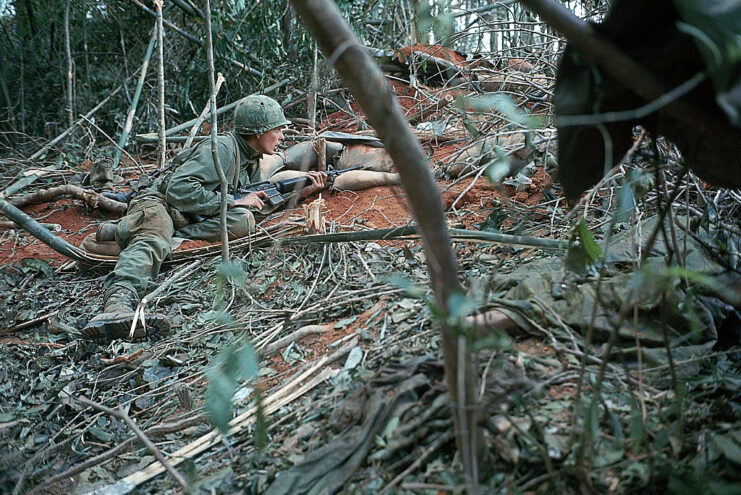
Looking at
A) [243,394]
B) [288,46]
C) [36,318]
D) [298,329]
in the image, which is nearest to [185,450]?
[243,394]

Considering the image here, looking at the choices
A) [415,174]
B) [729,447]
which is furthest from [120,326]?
[729,447]

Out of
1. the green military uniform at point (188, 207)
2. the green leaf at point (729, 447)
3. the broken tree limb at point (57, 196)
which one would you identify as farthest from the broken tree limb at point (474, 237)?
the broken tree limb at point (57, 196)

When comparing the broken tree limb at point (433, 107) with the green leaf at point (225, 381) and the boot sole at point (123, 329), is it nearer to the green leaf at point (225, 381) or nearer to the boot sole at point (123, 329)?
the boot sole at point (123, 329)

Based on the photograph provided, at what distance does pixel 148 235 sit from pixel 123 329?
1.15 m

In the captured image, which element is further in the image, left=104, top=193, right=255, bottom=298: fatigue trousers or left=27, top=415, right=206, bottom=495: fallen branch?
left=104, top=193, right=255, bottom=298: fatigue trousers

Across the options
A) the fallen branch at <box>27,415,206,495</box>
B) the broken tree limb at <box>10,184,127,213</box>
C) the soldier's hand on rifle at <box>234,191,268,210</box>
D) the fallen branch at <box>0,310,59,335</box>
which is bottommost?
the fallen branch at <box>27,415,206,495</box>

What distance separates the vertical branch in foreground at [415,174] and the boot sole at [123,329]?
2.60 m

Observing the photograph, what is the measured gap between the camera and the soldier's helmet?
16.0 feet

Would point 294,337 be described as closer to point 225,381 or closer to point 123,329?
point 123,329

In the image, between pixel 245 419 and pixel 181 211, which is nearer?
pixel 245 419

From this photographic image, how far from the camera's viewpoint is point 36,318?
13.4ft

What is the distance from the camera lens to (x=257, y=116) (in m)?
4.89

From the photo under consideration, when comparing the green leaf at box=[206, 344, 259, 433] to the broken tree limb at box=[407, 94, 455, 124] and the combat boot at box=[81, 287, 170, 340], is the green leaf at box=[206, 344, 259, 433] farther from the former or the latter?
the broken tree limb at box=[407, 94, 455, 124]

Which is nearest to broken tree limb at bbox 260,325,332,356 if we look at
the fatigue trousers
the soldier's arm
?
the fatigue trousers
